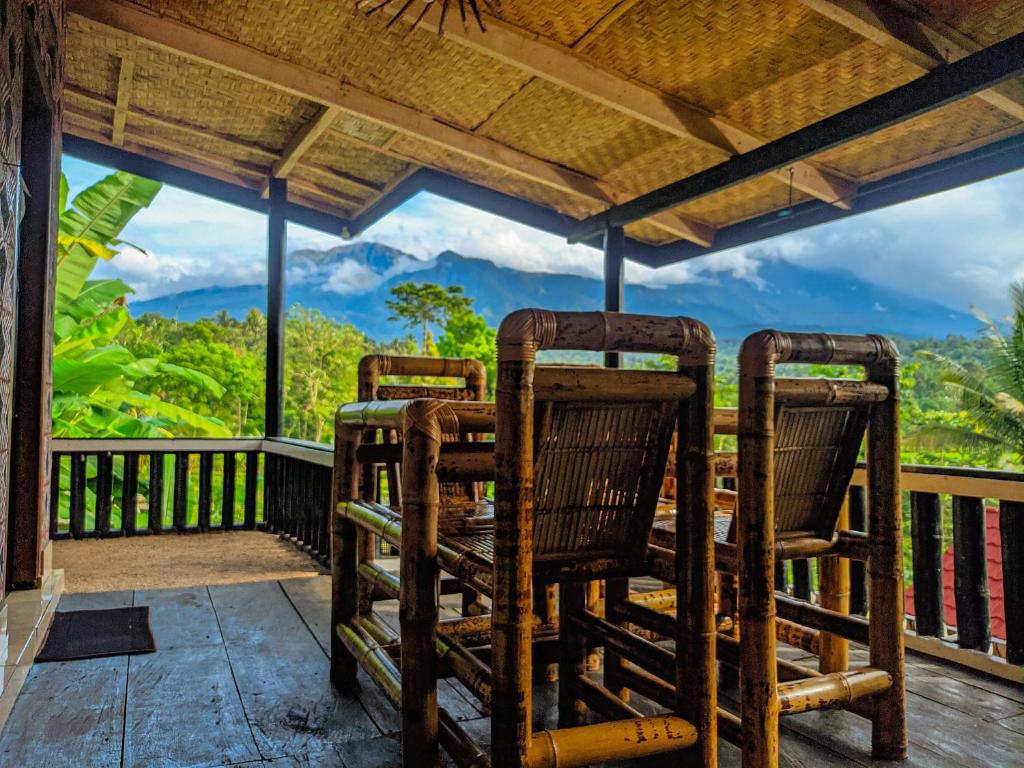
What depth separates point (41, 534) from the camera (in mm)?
2873

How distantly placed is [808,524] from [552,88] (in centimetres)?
287

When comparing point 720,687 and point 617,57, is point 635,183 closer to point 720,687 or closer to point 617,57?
point 617,57

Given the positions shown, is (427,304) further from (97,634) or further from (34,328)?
(97,634)

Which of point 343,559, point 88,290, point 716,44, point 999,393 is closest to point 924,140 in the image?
point 716,44

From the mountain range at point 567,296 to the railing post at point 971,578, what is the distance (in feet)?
128

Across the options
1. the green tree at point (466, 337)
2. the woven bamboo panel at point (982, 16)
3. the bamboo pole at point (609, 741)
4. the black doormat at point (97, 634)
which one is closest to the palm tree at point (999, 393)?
the green tree at point (466, 337)

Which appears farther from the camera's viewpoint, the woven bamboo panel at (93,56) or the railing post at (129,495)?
the railing post at (129,495)

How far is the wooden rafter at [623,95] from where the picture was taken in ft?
10.8

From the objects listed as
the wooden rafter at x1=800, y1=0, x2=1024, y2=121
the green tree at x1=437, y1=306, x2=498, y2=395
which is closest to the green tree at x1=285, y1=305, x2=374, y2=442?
the green tree at x1=437, y1=306, x2=498, y2=395

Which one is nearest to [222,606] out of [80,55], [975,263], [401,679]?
[401,679]

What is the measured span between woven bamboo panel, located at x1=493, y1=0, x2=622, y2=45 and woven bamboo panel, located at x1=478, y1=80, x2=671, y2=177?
474mm

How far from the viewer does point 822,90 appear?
Answer: 11.0ft

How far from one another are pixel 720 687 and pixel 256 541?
3599mm

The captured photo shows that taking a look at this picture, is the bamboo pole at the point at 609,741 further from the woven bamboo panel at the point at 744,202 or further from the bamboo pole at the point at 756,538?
the woven bamboo panel at the point at 744,202
